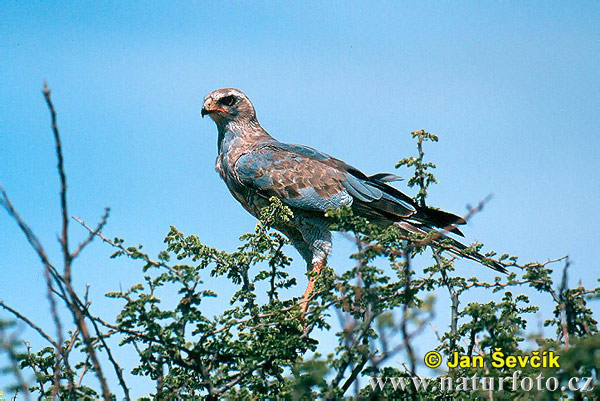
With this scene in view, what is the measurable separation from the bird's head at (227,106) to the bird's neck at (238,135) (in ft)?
0.19

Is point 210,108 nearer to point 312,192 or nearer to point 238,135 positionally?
point 238,135

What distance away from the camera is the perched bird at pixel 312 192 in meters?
6.58

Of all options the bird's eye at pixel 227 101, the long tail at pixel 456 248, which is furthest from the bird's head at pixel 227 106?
the long tail at pixel 456 248

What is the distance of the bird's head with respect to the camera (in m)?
7.65

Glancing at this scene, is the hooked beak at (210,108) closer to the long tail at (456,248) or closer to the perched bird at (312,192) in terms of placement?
the perched bird at (312,192)

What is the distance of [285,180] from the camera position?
6641 mm

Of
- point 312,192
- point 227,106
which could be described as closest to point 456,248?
point 312,192

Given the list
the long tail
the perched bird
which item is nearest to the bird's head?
the perched bird

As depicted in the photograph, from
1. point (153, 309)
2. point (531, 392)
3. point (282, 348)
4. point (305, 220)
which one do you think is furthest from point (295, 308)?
point (305, 220)

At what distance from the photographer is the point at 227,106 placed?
7.72 m

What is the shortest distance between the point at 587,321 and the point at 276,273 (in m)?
2.12

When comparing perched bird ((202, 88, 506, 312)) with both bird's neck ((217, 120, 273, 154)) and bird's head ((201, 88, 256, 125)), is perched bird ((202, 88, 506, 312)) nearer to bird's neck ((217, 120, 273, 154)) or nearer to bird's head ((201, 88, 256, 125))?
bird's neck ((217, 120, 273, 154))

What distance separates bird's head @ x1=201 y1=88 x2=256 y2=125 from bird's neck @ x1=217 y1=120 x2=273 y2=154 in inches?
2.3

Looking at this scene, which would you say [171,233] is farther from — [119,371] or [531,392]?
[531,392]
